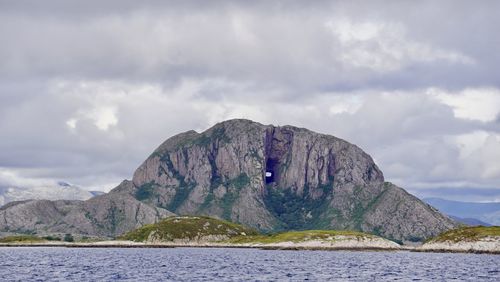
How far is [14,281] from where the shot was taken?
4707 inches

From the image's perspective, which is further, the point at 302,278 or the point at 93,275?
the point at 93,275

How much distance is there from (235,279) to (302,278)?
40.3ft

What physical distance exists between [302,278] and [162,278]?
2612 cm

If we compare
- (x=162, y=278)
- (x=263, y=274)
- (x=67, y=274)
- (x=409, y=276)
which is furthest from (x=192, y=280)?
(x=409, y=276)

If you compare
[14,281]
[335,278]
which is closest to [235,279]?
[335,278]

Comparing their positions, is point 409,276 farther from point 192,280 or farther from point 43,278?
point 43,278

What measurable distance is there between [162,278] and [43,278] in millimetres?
21590

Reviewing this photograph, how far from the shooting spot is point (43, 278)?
126 m

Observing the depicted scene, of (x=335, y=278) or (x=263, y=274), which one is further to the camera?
(x=263, y=274)

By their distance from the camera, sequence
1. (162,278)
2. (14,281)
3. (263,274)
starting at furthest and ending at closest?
(263,274), (162,278), (14,281)

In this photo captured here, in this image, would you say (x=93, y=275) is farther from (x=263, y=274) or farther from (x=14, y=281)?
(x=263, y=274)

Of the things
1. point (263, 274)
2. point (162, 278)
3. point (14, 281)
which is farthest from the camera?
point (263, 274)

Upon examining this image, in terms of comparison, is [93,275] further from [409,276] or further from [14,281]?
[409,276]

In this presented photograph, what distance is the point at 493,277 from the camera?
132250 millimetres
